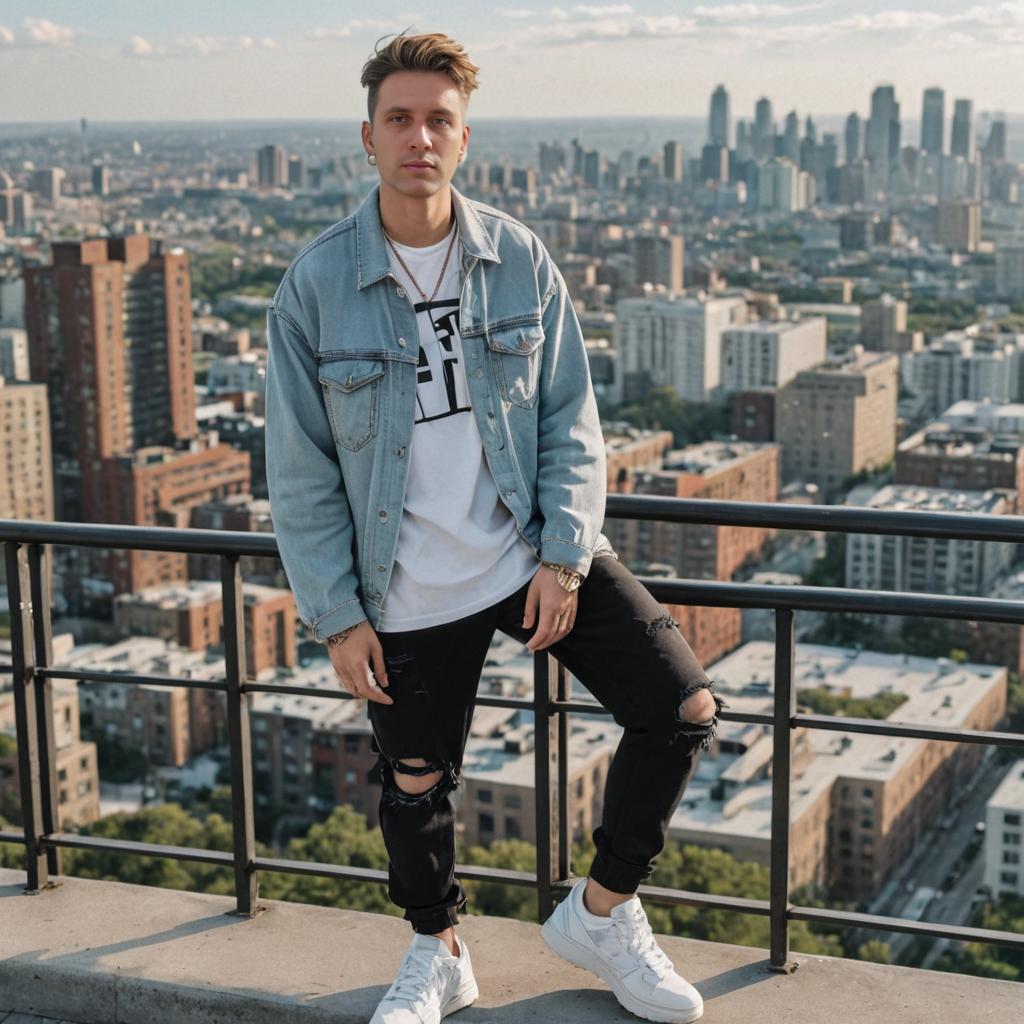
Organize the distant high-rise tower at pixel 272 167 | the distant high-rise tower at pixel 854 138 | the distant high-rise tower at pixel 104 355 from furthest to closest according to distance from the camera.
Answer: the distant high-rise tower at pixel 854 138 < the distant high-rise tower at pixel 272 167 < the distant high-rise tower at pixel 104 355

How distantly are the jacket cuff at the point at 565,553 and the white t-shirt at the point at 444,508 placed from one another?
3 centimetres

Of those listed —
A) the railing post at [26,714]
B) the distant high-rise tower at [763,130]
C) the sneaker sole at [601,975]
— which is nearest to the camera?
the sneaker sole at [601,975]

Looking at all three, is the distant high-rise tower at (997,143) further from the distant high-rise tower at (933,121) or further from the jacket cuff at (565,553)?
the jacket cuff at (565,553)

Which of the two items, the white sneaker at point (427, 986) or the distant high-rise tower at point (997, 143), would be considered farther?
the distant high-rise tower at point (997, 143)

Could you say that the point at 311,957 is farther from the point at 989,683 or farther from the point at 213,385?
the point at 213,385

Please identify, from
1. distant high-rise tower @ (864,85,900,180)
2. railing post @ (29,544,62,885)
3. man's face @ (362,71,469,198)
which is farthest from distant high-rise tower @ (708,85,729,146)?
man's face @ (362,71,469,198)

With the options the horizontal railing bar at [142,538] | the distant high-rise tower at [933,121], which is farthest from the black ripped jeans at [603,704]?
the distant high-rise tower at [933,121]

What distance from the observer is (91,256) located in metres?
30.6

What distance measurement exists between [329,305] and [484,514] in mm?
191

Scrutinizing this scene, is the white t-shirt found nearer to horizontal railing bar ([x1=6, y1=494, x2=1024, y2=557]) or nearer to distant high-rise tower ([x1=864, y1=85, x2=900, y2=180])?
horizontal railing bar ([x1=6, y1=494, x2=1024, y2=557])

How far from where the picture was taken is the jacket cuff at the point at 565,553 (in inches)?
46.0

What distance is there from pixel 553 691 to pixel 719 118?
5859 cm

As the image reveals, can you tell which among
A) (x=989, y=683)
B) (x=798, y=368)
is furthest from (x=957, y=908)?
(x=798, y=368)

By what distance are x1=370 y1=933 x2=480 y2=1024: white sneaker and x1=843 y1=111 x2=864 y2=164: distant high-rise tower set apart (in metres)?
59.6
